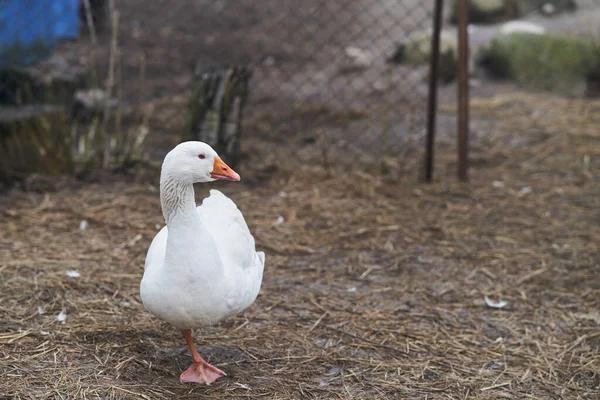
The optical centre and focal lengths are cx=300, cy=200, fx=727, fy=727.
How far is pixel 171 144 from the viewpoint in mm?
6285

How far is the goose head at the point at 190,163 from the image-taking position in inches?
116

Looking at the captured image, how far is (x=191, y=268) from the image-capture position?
2.85 meters

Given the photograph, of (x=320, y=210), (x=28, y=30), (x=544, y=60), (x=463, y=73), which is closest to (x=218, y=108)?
(x=320, y=210)

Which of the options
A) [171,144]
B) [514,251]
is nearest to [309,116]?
[171,144]

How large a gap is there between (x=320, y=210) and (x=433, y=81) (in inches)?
52.8

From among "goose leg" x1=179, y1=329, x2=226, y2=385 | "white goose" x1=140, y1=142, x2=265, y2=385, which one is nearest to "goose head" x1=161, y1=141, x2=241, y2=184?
"white goose" x1=140, y1=142, x2=265, y2=385

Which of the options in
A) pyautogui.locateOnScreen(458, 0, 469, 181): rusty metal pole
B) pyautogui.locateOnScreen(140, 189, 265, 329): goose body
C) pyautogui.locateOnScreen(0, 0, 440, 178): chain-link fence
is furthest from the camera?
pyautogui.locateOnScreen(0, 0, 440, 178): chain-link fence

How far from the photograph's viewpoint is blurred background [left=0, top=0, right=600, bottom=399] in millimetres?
3264

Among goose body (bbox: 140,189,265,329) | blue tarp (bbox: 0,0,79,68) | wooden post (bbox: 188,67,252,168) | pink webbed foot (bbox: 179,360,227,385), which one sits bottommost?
pink webbed foot (bbox: 179,360,227,385)

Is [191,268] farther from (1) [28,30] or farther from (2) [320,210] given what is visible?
(1) [28,30]

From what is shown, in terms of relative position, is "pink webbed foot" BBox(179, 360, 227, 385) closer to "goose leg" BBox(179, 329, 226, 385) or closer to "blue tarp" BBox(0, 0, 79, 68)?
"goose leg" BBox(179, 329, 226, 385)

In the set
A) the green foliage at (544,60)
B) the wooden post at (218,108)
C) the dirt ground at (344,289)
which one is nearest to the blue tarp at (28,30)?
the wooden post at (218,108)

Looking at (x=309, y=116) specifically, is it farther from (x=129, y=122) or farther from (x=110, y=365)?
(x=110, y=365)

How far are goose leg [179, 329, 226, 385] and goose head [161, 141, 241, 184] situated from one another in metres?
0.67
